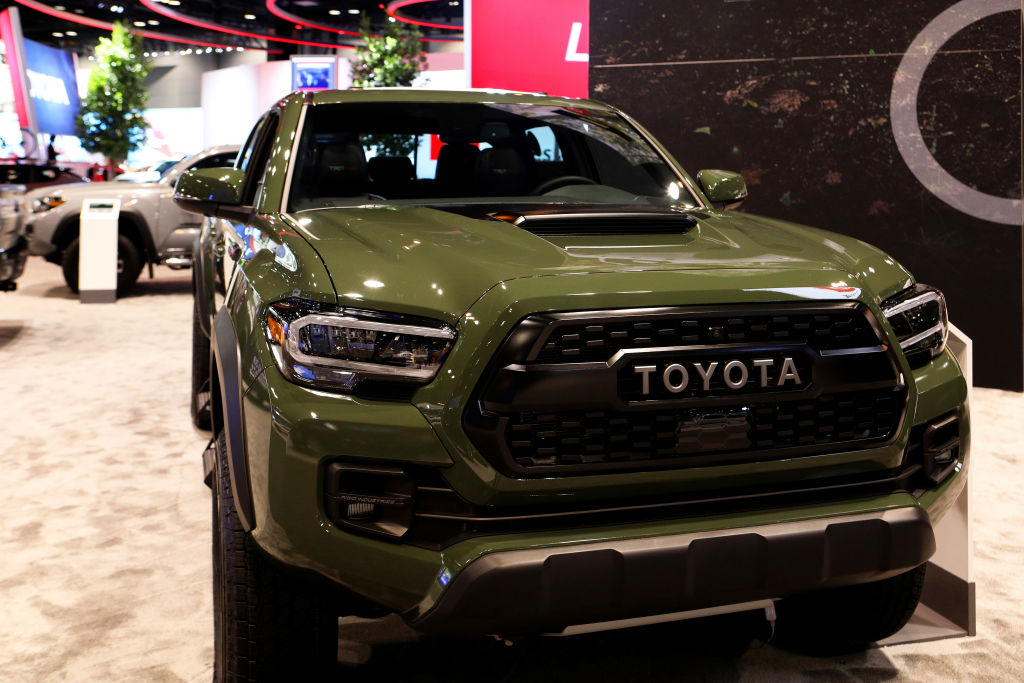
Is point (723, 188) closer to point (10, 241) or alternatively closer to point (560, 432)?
point (560, 432)

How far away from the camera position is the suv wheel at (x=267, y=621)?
1.96 metres

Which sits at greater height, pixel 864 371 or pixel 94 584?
pixel 864 371

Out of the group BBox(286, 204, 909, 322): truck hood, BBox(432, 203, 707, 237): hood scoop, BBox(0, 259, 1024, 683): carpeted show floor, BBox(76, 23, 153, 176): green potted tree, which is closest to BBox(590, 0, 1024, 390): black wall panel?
BBox(0, 259, 1024, 683): carpeted show floor

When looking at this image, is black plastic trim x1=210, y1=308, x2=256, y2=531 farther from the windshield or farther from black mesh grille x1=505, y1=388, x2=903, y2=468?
the windshield

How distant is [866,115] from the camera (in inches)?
246

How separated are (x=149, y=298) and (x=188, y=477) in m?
6.54

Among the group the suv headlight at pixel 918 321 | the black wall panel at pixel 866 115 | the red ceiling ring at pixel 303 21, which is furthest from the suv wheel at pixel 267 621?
the red ceiling ring at pixel 303 21

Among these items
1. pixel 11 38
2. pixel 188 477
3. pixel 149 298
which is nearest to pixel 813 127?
pixel 188 477

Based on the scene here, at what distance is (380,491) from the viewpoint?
177 centimetres

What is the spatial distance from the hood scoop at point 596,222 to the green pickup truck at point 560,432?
41mm

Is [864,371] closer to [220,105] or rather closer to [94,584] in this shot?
[94,584]

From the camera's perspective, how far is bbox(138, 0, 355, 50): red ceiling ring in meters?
29.4

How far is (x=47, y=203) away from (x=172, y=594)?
8182 mm

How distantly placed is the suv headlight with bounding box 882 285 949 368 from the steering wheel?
1.33 metres
